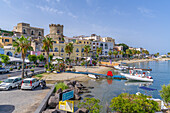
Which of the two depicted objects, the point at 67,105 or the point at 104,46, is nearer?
the point at 67,105

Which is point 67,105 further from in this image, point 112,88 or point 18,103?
point 112,88

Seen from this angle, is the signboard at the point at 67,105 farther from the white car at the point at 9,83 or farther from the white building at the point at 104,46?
the white building at the point at 104,46

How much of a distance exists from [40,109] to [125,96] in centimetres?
746

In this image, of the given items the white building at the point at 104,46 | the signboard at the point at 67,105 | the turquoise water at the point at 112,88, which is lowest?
the turquoise water at the point at 112,88

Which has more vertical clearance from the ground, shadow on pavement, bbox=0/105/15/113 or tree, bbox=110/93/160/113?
tree, bbox=110/93/160/113

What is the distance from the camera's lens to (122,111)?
403 inches

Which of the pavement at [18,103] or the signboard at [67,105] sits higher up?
the signboard at [67,105]

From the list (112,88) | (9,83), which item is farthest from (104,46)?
(9,83)

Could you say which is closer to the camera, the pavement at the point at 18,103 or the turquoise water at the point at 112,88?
the pavement at the point at 18,103

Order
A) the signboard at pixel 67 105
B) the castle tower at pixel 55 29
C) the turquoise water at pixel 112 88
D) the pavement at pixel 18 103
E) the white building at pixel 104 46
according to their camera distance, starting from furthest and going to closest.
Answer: the castle tower at pixel 55 29 → the white building at pixel 104 46 → the turquoise water at pixel 112 88 → the pavement at pixel 18 103 → the signboard at pixel 67 105

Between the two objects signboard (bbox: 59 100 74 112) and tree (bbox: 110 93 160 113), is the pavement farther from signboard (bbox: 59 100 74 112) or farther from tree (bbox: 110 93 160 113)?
tree (bbox: 110 93 160 113)

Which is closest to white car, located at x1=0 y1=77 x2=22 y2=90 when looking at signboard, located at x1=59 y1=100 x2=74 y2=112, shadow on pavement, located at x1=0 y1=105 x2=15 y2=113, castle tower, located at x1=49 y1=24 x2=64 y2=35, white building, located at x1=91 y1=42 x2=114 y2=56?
shadow on pavement, located at x1=0 y1=105 x2=15 y2=113

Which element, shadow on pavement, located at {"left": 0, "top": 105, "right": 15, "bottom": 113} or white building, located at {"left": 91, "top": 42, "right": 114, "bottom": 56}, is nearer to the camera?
shadow on pavement, located at {"left": 0, "top": 105, "right": 15, "bottom": 113}

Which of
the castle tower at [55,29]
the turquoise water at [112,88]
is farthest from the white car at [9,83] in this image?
the castle tower at [55,29]
